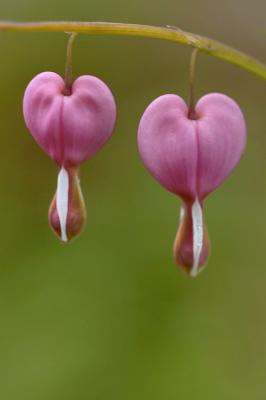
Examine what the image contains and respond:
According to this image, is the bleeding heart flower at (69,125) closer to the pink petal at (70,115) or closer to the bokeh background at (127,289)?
the pink petal at (70,115)

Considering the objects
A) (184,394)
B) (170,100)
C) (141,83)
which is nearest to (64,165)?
(170,100)

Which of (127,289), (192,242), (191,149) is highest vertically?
(191,149)

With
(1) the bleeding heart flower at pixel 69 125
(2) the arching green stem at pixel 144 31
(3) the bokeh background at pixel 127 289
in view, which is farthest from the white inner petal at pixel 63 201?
(3) the bokeh background at pixel 127 289

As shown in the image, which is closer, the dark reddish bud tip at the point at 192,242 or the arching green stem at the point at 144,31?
the arching green stem at the point at 144,31

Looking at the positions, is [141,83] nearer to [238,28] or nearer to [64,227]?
[238,28]

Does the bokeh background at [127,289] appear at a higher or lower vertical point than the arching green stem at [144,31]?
lower

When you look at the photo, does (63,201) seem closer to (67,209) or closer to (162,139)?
(67,209)

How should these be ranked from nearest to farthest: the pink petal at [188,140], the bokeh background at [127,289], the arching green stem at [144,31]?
1. the arching green stem at [144,31]
2. the pink petal at [188,140]
3. the bokeh background at [127,289]

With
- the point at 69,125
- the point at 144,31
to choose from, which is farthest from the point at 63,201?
the point at 144,31
